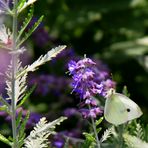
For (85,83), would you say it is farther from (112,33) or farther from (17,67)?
(112,33)

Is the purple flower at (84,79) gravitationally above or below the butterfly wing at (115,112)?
above

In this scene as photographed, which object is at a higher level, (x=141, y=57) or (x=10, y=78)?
(x=141, y=57)

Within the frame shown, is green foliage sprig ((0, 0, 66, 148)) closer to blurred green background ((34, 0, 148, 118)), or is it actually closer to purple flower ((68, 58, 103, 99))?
purple flower ((68, 58, 103, 99))

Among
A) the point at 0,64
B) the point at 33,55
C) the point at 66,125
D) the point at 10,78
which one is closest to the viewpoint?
the point at 10,78

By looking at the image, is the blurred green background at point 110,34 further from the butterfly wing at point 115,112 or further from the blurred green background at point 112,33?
the butterfly wing at point 115,112

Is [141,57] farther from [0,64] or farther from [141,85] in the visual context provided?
[0,64]

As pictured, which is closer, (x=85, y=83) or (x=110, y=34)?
(x=85, y=83)

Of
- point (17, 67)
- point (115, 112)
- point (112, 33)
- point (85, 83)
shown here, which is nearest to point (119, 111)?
point (115, 112)

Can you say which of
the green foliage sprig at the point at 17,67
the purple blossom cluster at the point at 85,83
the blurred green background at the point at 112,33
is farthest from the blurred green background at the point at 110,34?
the green foliage sprig at the point at 17,67

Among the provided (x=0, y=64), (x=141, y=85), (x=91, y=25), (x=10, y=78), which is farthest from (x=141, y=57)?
(x=10, y=78)

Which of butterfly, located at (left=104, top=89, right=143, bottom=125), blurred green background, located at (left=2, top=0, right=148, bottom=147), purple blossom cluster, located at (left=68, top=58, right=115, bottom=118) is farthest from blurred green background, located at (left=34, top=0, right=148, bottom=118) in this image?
butterfly, located at (left=104, top=89, right=143, bottom=125)

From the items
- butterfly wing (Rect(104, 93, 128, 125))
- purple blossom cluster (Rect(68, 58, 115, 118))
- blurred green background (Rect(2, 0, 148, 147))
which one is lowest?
butterfly wing (Rect(104, 93, 128, 125))
